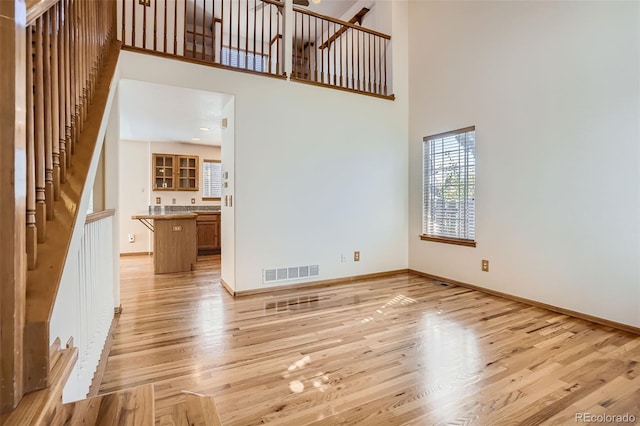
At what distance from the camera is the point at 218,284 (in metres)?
4.00

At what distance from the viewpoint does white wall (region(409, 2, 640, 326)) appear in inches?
101

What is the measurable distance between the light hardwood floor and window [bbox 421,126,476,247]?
96cm

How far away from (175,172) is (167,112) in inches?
99.7

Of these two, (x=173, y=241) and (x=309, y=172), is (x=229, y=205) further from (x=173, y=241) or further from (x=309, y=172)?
(x=173, y=241)

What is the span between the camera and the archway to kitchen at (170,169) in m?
4.34

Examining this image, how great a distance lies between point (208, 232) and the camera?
247 inches

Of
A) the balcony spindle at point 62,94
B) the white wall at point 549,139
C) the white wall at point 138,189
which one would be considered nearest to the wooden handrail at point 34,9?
the balcony spindle at point 62,94

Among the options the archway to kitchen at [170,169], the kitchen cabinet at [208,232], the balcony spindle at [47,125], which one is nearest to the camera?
the balcony spindle at [47,125]

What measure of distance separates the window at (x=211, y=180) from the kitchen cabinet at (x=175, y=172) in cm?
17

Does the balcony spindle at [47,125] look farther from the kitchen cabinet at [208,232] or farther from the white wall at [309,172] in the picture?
the kitchen cabinet at [208,232]

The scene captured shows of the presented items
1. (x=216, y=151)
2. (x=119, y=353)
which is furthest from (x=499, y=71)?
(x=216, y=151)

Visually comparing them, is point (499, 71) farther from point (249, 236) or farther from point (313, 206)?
point (249, 236)

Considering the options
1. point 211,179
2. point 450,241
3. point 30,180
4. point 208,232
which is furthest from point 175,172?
point 30,180

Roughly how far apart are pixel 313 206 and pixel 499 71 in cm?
256
